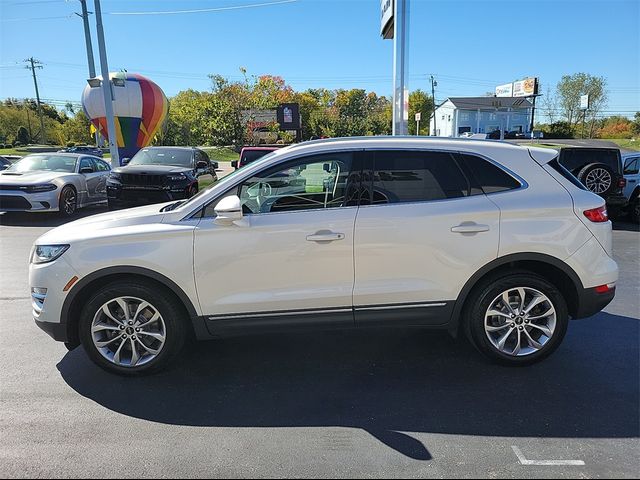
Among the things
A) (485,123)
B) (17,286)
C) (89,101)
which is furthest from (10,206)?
(485,123)

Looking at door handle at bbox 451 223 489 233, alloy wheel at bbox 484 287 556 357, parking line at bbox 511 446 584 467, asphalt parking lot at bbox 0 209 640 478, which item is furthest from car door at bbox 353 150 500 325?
parking line at bbox 511 446 584 467

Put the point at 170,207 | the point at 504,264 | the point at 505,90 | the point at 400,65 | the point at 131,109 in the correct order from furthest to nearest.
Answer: the point at 505,90, the point at 131,109, the point at 400,65, the point at 170,207, the point at 504,264

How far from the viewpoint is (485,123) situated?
7838 centimetres

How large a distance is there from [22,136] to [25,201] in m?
81.5

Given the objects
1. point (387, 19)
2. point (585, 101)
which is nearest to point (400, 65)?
point (387, 19)

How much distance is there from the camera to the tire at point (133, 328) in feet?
11.5

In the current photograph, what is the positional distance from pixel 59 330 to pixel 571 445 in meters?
3.58

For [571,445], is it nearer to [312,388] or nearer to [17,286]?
[312,388]

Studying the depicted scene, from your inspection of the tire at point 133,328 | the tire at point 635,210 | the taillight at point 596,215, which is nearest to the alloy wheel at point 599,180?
the tire at point 635,210

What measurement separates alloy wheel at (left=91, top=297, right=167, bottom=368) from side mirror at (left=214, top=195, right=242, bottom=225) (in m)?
0.86

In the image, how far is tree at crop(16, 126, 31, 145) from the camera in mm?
78062

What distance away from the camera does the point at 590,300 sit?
3713mm

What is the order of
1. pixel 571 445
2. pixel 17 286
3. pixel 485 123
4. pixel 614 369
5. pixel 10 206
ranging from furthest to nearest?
pixel 485 123 < pixel 10 206 < pixel 17 286 < pixel 614 369 < pixel 571 445

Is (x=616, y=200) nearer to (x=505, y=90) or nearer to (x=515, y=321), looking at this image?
(x=515, y=321)
